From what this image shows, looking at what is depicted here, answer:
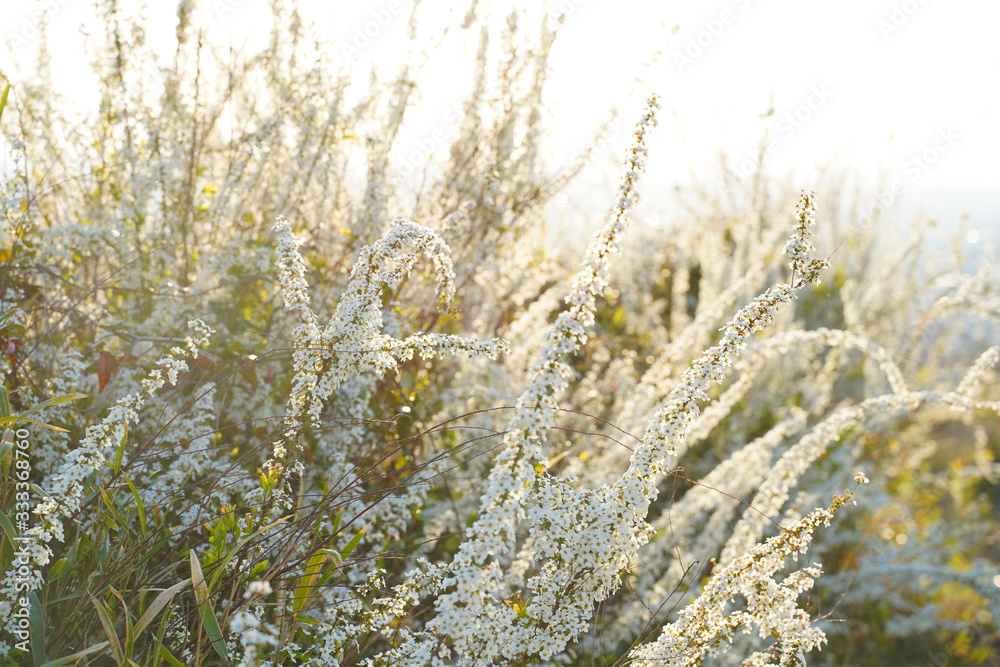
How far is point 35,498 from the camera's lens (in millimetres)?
2084

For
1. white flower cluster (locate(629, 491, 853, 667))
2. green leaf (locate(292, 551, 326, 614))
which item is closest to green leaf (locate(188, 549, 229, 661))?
green leaf (locate(292, 551, 326, 614))

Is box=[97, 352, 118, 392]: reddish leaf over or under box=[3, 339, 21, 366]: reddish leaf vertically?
under

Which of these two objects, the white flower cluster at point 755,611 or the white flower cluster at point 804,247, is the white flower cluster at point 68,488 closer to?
the white flower cluster at point 755,611

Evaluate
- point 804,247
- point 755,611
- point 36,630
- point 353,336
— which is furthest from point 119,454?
point 804,247

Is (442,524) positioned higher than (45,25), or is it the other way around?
(45,25)

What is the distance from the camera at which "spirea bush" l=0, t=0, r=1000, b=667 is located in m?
1.77

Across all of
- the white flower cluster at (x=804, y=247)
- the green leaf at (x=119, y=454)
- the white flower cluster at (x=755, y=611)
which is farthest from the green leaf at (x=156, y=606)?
the white flower cluster at (x=804, y=247)

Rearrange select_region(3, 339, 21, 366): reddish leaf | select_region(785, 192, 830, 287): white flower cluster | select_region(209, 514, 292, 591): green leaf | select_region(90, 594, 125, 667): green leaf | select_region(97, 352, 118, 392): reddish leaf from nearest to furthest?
select_region(90, 594, 125, 667): green leaf
select_region(209, 514, 292, 591): green leaf
select_region(785, 192, 830, 287): white flower cluster
select_region(3, 339, 21, 366): reddish leaf
select_region(97, 352, 118, 392): reddish leaf

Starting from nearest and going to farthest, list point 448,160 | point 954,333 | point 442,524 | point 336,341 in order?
point 336,341
point 442,524
point 448,160
point 954,333

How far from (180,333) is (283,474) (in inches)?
51.3

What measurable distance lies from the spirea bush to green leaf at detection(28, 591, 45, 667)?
0.06ft

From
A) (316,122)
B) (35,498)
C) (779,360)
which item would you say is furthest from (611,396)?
(35,498)

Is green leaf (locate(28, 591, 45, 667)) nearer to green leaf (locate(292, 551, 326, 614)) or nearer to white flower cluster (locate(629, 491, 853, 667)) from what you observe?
green leaf (locate(292, 551, 326, 614))

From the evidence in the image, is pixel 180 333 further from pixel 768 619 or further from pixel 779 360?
pixel 779 360
